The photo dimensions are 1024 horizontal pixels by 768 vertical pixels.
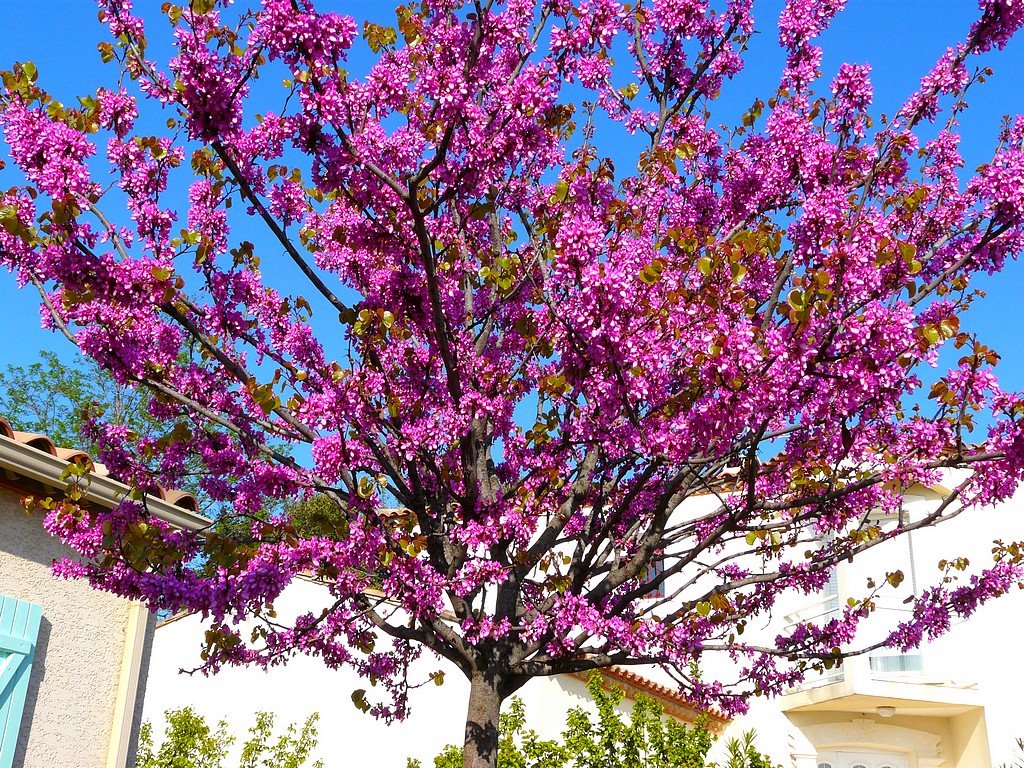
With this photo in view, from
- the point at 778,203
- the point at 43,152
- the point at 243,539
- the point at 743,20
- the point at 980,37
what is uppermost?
the point at 743,20

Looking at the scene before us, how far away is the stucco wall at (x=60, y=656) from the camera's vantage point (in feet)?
24.7

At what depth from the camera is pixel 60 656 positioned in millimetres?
7809

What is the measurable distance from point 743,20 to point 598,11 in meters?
1.43

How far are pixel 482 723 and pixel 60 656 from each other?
3.76m

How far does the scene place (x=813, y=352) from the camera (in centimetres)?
483

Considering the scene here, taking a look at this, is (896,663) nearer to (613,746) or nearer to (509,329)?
(613,746)

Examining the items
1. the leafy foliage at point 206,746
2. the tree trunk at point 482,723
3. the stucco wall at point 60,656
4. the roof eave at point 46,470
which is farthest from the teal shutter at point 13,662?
the tree trunk at point 482,723

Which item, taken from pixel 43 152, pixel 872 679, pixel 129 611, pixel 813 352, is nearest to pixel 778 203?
pixel 813 352

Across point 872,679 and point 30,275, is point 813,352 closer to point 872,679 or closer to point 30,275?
point 30,275

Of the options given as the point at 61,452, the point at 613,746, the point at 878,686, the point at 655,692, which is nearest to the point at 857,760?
the point at 878,686

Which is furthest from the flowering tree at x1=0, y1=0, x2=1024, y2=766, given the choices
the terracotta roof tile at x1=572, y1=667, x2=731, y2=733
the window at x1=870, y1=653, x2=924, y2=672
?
the window at x1=870, y1=653, x2=924, y2=672

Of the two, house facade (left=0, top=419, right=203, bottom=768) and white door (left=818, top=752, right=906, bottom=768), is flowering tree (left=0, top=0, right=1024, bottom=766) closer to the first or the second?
house facade (left=0, top=419, right=203, bottom=768)

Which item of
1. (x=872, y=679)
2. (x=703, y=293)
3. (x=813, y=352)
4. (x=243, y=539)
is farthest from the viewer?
(x=872, y=679)

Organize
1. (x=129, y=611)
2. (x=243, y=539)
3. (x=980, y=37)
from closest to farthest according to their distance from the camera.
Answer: (x=243, y=539) → (x=980, y=37) → (x=129, y=611)
